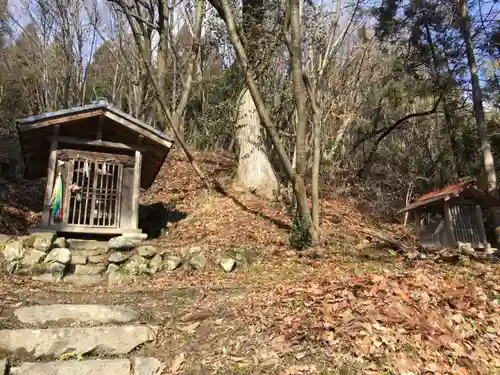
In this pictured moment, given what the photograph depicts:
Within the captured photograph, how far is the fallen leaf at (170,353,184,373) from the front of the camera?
4333 mm

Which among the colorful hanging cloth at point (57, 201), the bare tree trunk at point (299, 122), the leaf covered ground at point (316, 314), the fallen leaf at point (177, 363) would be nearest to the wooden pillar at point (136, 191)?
the colorful hanging cloth at point (57, 201)

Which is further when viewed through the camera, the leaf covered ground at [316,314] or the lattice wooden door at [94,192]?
the lattice wooden door at [94,192]

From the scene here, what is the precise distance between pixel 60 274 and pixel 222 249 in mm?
3211

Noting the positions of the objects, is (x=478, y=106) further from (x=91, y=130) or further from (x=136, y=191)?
(x=91, y=130)

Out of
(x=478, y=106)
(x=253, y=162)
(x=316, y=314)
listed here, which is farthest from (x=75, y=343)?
(x=478, y=106)

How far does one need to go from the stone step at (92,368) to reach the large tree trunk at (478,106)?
33.2ft

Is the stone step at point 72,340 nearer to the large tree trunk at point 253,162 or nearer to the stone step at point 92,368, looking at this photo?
the stone step at point 92,368

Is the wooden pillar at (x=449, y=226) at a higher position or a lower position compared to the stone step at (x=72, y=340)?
higher

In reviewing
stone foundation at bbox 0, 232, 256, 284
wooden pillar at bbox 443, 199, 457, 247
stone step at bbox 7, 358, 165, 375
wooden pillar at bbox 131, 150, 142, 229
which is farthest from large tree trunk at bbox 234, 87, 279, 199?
stone step at bbox 7, 358, 165, 375

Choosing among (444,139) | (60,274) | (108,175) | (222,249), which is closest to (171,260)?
(222,249)

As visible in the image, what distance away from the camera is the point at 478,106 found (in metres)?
12.1

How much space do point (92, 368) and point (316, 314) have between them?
243 centimetres

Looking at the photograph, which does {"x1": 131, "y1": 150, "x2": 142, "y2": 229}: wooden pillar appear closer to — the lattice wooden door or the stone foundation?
the lattice wooden door

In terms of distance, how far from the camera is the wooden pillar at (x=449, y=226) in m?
10.1
